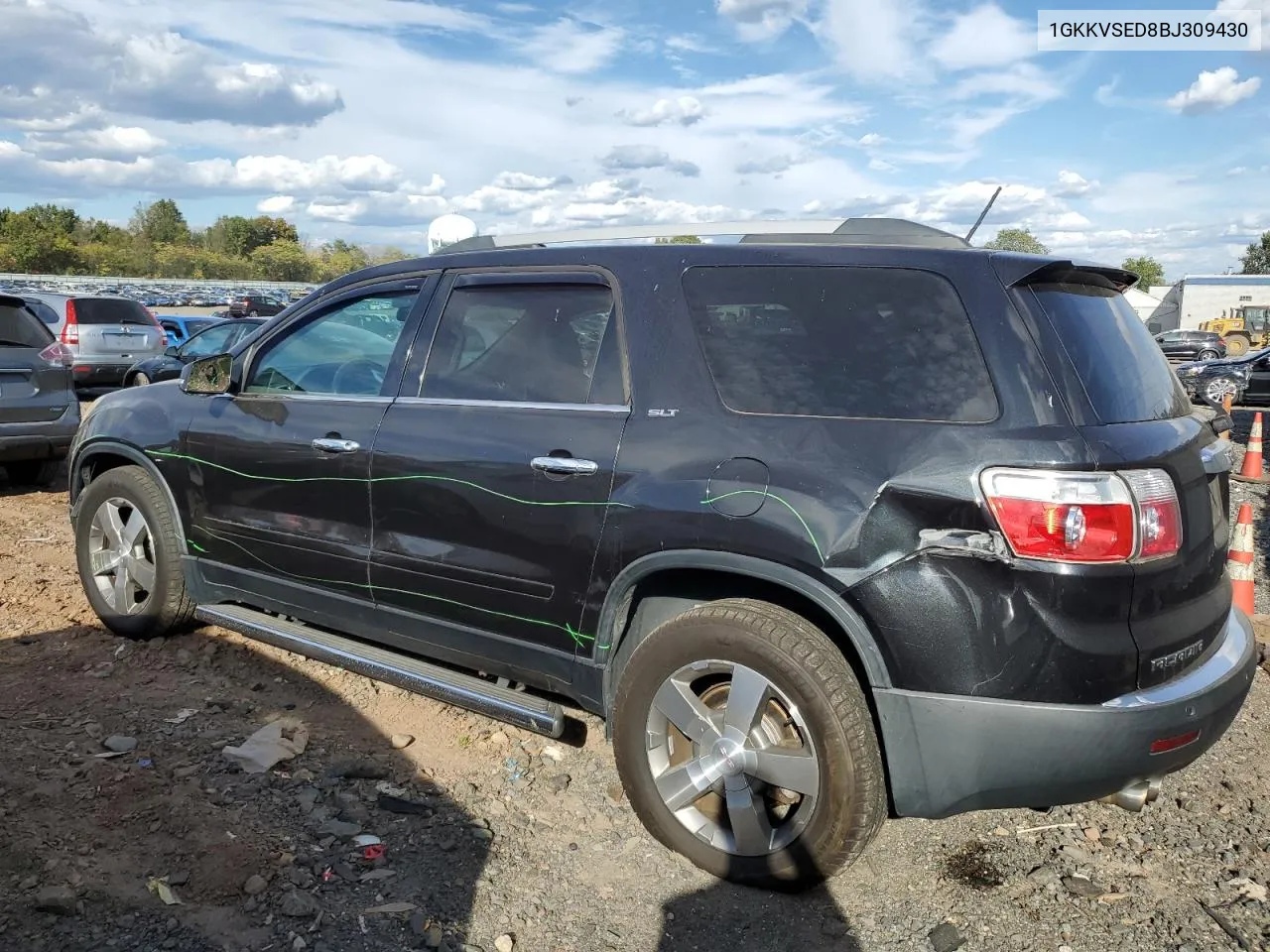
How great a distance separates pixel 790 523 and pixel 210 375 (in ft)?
9.55

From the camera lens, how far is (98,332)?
14.6 metres

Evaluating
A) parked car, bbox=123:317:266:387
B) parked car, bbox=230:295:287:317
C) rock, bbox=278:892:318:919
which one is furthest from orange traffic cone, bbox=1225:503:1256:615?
parked car, bbox=230:295:287:317

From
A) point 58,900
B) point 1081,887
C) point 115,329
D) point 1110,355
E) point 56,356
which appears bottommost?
point 1081,887

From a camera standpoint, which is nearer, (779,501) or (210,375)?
(779,501)

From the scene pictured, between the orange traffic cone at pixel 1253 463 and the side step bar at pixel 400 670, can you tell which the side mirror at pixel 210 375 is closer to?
the side step bar at pixel 400 670

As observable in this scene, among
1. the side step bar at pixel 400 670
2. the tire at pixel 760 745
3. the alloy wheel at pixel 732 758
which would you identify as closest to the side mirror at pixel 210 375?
the side step bar at pixel 400 670

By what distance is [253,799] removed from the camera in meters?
3.29

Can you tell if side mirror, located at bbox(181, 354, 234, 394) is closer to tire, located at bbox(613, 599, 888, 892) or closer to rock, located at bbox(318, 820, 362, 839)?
rock, located at bbox(318, 820, 362, 839)

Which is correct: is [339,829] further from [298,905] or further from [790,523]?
[790,523]

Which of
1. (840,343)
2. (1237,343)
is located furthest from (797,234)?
(1237,343)

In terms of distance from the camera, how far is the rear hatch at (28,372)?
7711 mm

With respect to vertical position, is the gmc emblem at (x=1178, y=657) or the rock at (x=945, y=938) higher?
the gmc emblem at (x=1178, y=657)

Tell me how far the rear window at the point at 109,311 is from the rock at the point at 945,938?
1528cm

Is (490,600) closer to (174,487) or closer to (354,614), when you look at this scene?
(354,614)
